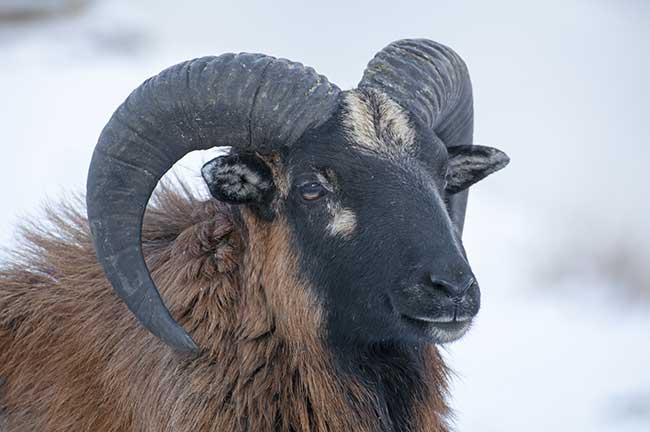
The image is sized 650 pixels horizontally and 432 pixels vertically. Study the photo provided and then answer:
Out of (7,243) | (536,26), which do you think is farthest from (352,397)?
(536,26)

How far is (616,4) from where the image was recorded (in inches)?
866

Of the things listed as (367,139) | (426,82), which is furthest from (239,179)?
(426,82)

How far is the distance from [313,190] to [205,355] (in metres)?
1.25

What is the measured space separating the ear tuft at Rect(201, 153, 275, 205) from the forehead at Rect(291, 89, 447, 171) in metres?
0.24

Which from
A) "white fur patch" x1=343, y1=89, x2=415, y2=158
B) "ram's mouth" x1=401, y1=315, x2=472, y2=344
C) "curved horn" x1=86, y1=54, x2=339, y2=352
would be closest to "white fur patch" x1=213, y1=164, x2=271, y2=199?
"curved horn" x1=86, y1=54, x2=339, y2=352

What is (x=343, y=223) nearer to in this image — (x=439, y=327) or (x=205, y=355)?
(x=439, y=327)

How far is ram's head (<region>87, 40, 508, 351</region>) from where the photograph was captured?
6.88 metres

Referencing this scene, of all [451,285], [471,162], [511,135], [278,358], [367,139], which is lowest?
[511,135]

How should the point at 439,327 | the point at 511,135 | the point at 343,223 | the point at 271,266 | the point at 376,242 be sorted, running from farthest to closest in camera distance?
the point at 511,135 < the point at 271,266 < the point at 343,223 < the point at 376,242 < the point at 439,327

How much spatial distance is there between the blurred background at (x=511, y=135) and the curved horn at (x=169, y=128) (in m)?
2.66

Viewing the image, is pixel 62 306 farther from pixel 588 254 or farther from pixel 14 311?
pixel 588 254

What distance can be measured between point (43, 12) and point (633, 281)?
43.2ft

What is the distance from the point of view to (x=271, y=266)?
727cm

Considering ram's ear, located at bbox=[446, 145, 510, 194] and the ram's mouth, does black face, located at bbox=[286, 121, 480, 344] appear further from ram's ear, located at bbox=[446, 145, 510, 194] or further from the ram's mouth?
ram's ear, located at bbox=[446, 145, 510, 194]
